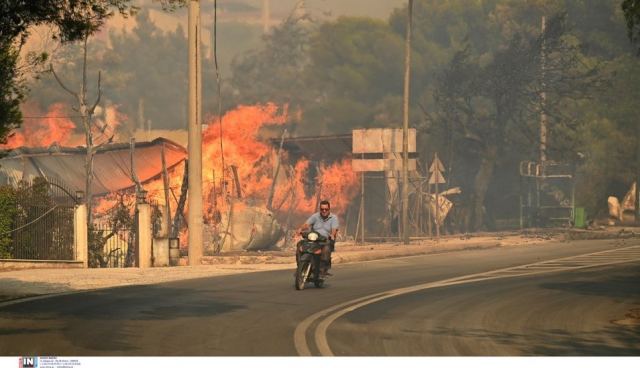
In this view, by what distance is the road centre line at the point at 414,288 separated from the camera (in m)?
15.0

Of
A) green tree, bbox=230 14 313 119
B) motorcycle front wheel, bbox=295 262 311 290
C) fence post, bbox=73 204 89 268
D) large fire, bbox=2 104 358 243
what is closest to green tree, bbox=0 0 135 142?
Answer: motorcycle front wheel, bbox=295 262 311 290

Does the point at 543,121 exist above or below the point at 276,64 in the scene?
below

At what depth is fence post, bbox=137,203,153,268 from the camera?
108 feet

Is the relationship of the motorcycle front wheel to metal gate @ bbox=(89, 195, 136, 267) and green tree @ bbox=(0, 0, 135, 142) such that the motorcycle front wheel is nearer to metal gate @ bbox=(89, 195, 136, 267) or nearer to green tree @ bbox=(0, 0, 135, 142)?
green tree @ bbox=(0, 0, 135, 142)

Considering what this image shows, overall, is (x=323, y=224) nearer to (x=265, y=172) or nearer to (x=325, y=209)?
(x=325, y=209)

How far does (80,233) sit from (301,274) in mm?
9573

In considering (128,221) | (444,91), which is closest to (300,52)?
(444,91)

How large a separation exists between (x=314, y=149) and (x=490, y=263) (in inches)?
1311

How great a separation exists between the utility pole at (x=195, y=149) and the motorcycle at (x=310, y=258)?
1092 cm

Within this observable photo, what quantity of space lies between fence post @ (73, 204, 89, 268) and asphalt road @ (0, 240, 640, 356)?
16.9ft

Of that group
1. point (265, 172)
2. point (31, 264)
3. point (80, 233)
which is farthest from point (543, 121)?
point (31, 264)

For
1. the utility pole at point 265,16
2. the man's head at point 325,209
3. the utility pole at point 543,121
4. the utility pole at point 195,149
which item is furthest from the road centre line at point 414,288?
the utility pole at point 265,16

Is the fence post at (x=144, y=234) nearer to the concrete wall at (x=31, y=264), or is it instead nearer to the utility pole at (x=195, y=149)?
the utility pole at (x=195, y=149)

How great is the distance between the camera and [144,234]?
33375 millimetres
